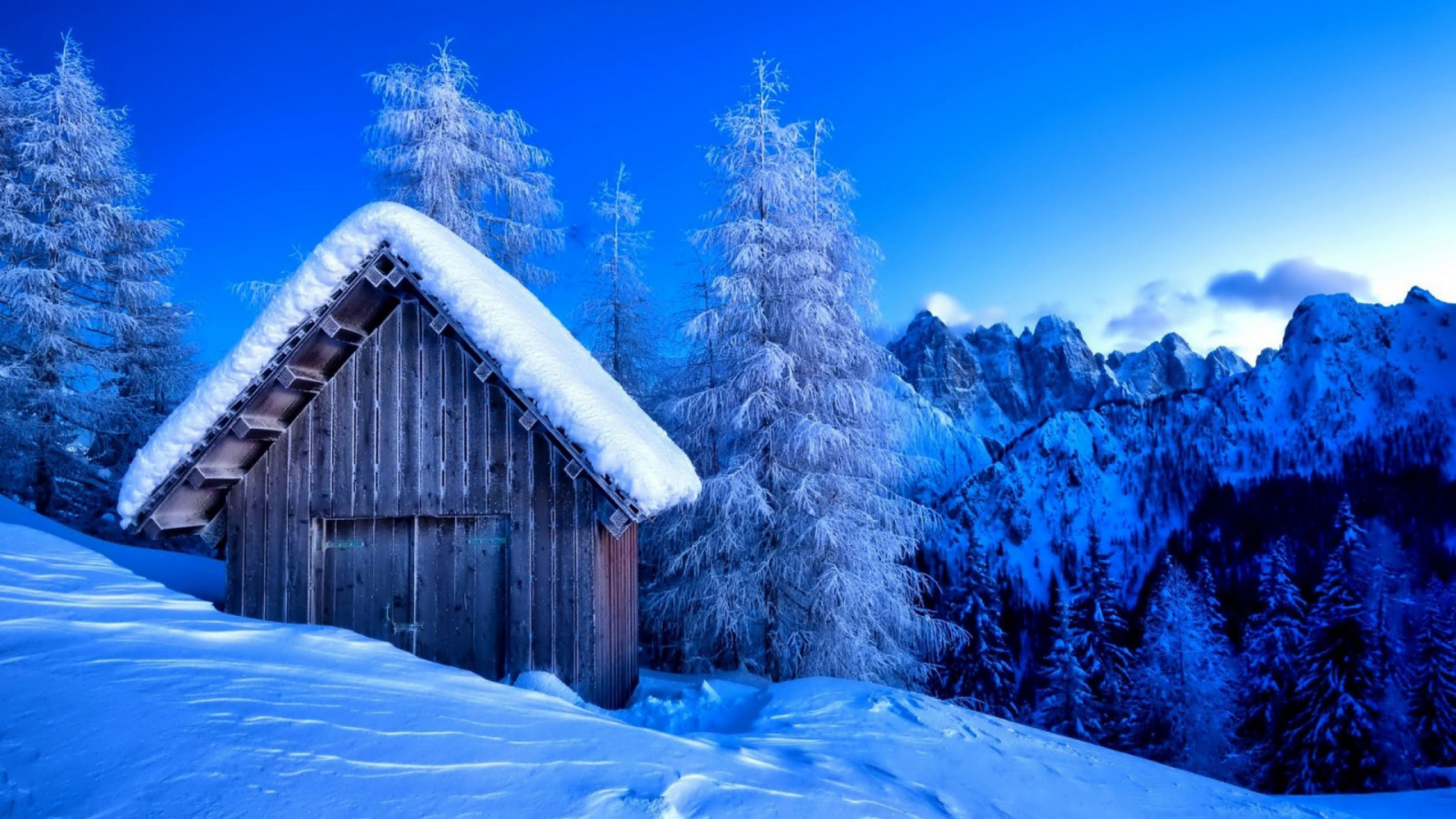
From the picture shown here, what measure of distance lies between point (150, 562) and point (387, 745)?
10.8 metres

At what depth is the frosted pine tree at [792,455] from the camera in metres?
11.4

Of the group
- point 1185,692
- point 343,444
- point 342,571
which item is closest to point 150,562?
point 342,571

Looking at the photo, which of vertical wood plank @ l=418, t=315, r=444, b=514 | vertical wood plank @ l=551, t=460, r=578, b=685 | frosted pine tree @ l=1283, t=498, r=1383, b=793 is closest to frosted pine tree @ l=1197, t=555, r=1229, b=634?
frosted pine tree @ l=1283, t=498, r=1383, b=793

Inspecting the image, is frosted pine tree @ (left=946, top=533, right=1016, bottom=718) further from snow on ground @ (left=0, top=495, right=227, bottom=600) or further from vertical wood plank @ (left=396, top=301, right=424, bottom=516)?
vertical wood plank @ (left=396, top=301, right=424, bottom=516)

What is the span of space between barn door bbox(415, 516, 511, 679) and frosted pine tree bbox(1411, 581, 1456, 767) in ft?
85.9

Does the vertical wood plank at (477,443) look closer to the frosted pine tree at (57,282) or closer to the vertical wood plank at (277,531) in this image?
the vertical wood plank at (277,531)

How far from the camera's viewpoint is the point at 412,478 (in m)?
6.93

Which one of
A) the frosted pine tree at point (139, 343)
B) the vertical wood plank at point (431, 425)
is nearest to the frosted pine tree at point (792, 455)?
the vertical wood plank at point (431, 425)

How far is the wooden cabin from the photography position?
6.32m

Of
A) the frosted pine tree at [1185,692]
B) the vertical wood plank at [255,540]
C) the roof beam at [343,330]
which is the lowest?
the frosted pine tree at [1185,692]

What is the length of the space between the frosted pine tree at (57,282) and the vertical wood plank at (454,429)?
13.0 m

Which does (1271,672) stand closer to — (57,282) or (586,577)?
(586,577)

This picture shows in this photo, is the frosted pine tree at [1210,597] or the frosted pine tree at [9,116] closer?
the frosted pine tree at [9,116]

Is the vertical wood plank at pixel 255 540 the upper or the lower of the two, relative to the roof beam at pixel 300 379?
lower
